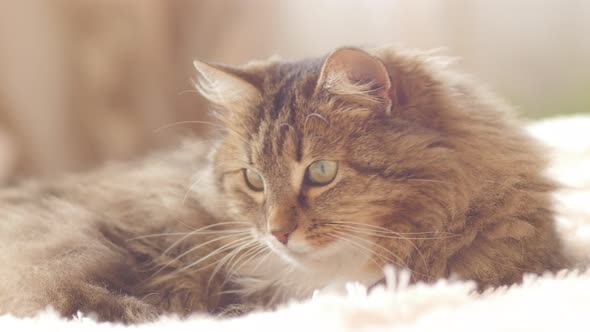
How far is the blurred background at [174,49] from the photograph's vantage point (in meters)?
2.47

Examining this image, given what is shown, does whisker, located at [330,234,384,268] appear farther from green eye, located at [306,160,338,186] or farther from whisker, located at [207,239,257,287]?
whisker, located at [207,239,257,287]

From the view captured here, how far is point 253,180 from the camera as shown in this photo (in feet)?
4.35

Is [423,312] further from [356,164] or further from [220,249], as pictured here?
[220,249]

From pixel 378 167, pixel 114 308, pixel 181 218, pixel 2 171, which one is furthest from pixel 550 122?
pixel 2 171

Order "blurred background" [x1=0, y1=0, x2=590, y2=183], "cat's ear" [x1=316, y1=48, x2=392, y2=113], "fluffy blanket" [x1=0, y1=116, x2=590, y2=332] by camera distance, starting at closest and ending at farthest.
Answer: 1. "fluffy blanket" [x1=0, y1=116, x2=590, y2=332]
2. "cat's ear" [x1=316, y1=48, x2=392, y2=113]
3. "blurred background" [x1=0, y1=0, x2=590, y2=183]

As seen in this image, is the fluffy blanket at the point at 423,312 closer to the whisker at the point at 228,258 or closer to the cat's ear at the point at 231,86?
the whisker at the point at 228,258

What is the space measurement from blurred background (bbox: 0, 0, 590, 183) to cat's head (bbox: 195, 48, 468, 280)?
1293 mm

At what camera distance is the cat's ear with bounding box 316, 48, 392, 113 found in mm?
1133

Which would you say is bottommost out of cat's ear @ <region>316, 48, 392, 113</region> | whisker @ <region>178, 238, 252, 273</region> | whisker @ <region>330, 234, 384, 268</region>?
whisker @ <region>178, 238, 252, 273</region>

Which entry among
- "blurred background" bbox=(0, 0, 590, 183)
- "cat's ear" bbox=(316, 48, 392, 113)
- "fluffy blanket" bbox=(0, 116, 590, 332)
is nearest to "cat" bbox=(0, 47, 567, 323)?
"cat's ear" bbox=(316, 48, 392, 113)

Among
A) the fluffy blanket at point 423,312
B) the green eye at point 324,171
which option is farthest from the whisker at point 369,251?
the fluffy blanket at point 423,312

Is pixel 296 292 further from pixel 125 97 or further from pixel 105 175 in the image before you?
pixel 125 97

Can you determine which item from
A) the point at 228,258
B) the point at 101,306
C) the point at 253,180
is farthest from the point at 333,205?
the point at 101,306

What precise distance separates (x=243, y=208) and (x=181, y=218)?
20cm
